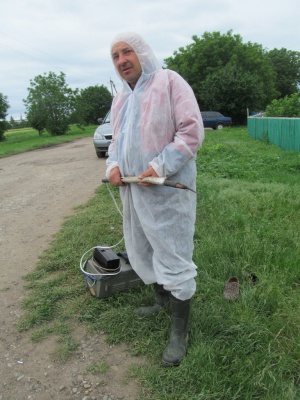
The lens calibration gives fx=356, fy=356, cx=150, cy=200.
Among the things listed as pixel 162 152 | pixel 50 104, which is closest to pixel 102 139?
pixel 162 152

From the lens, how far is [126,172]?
2268 mm

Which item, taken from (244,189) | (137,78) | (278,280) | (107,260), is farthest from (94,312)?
(244,189)

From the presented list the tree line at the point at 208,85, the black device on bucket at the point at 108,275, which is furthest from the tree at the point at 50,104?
the black device on bucket at the point at 108,275

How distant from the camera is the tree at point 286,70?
1984 inches

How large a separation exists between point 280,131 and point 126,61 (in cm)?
1135

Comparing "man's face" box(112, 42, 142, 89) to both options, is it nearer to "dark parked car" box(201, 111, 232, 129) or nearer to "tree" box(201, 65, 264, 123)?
"dark parked car" box(201, 111, 232, 129)

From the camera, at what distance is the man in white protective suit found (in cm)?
203

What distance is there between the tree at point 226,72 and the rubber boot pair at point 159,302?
2827 cm

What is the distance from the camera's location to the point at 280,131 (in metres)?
12.4

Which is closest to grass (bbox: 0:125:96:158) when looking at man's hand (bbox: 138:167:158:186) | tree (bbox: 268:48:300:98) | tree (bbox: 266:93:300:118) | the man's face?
tree (bbox: 266:93:300:118)

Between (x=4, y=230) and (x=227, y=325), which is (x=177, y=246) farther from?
(x=4, y=230)

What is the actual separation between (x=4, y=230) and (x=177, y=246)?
11.2 ft

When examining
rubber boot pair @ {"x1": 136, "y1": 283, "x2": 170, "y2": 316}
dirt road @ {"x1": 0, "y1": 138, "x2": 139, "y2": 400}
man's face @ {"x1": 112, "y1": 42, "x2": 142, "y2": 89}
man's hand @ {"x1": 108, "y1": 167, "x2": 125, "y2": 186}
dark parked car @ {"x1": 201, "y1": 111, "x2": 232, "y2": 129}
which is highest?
man's face @ {"x1": 112, "y1": 42, "x2": 142, "y2": 89}

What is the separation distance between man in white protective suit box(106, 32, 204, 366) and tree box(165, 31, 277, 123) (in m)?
28.3
